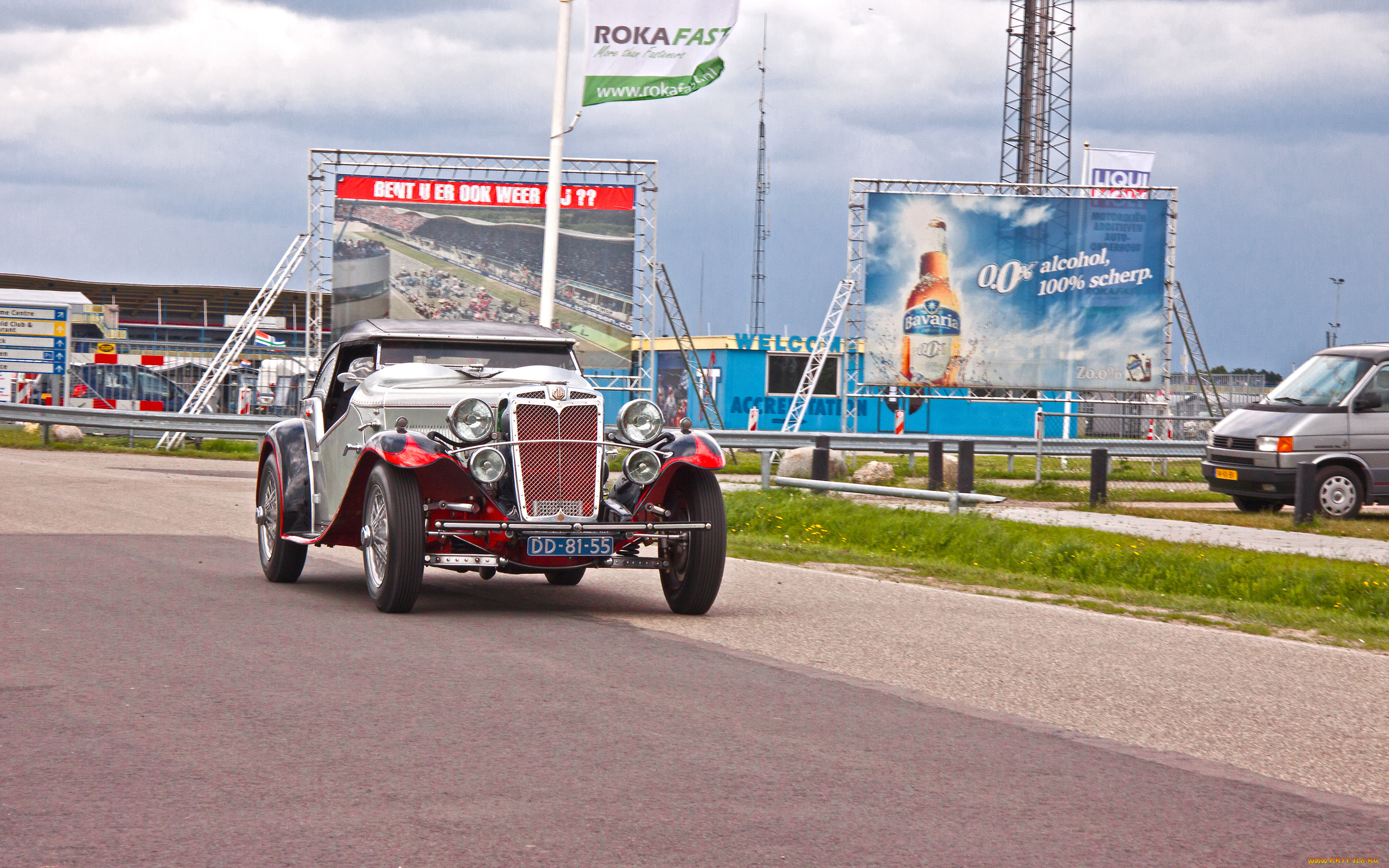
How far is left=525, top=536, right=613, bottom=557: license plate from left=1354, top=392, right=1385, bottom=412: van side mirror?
13.3 m

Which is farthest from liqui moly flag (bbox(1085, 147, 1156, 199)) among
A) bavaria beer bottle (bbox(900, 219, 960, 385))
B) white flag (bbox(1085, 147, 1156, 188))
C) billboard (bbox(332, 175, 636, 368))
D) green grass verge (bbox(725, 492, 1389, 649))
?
green grass verge (bbox(725, 492, 1389, 649))

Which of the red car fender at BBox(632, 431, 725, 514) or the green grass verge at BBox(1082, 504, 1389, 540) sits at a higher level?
the red car fender at BBox(632, 431, 725, 514)

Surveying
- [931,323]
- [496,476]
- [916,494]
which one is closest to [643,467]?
[496,476]

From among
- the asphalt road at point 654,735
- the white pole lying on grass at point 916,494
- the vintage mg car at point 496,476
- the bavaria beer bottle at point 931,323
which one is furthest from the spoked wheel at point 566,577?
the bavaria beer bottle at point 931,323

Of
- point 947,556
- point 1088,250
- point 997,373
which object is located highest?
point 1088,250

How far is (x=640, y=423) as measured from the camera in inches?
358

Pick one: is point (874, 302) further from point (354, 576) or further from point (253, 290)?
point (253, 290)

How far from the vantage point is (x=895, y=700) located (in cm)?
632

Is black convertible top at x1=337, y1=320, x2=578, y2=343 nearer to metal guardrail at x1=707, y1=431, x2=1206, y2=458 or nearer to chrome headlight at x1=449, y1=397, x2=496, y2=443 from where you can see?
chrome headlight at x1=449, y1=397, x2=496, y2=443

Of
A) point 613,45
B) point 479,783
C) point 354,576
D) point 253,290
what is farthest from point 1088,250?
point 253,290

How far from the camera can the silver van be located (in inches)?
709

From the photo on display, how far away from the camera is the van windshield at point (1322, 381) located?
60.5ft

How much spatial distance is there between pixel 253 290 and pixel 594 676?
A: 93096 mm

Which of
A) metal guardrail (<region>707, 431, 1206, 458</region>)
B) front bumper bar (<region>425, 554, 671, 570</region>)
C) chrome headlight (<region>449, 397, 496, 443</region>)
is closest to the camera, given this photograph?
front bumper bar (<region>425, 554, 671, 570</region>)
